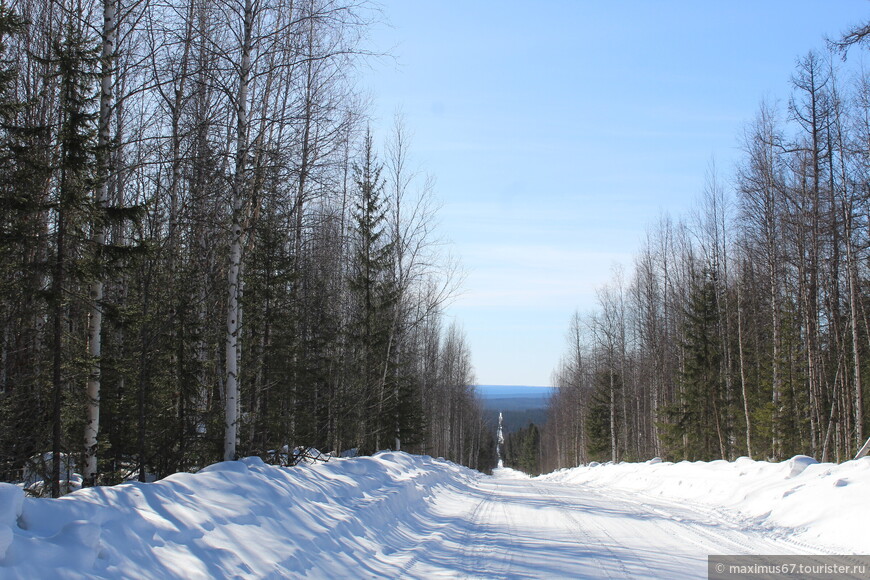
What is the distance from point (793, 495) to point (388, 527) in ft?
22.4

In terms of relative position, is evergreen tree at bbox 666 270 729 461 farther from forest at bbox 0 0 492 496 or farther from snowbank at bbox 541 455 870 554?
forest at bbox 0 0 492 496

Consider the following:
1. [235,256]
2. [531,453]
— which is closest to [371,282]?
[235,256]

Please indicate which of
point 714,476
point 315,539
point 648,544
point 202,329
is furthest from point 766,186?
point 315,539

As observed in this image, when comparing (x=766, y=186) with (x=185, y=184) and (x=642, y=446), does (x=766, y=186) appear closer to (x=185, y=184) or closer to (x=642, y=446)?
(x=185, y=184)

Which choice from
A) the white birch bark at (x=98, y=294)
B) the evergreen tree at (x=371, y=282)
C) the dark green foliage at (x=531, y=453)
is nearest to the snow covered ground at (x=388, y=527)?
the white birch bark at (x=98, y=294)

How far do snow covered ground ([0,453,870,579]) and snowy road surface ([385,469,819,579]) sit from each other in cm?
3

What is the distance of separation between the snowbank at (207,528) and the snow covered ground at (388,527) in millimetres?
16

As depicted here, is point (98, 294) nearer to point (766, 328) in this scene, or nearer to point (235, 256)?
point (235, 256)

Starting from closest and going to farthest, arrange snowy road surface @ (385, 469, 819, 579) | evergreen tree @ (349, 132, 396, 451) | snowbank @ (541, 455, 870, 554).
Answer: snowy road surface @ (385, 469, 819, 579), snowbank @ (541, 455, 870, 554), evergreen tree @ (349, 132, 396, 451)

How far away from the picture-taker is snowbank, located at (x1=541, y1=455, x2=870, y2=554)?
829 cm

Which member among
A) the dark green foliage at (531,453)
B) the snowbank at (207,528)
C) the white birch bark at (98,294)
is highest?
the white birch bark at (98,294)

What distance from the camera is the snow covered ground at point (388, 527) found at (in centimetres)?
436

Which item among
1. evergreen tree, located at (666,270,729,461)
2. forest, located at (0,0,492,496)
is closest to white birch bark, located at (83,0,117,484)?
forest, located at (0,0,492,496)

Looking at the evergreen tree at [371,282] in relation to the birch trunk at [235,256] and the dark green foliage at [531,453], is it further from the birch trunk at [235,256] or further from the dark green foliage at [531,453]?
the dark green foliage at [531,453]
